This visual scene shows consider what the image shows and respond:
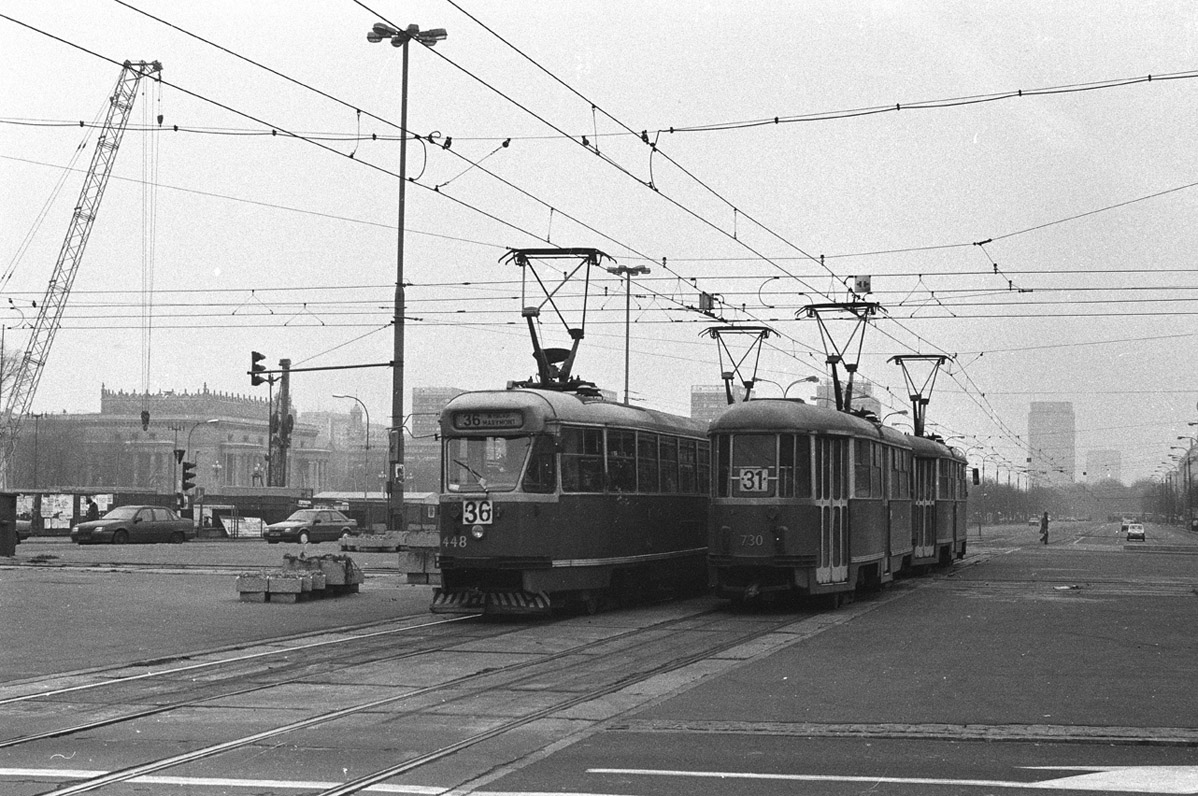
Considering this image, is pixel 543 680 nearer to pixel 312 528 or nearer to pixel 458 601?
pixel 458 601

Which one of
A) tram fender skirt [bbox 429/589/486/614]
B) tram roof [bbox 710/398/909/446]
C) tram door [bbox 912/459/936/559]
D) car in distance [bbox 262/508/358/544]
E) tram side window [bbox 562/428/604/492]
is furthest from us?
car in distance [bbox 262/508/358/544]

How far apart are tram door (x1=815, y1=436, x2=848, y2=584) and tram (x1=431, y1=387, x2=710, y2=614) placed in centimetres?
314

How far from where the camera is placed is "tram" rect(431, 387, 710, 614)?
20312mm

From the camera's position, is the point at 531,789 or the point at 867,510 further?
the point at 867,510

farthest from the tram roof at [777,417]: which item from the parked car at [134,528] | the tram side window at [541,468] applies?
the parked car at [134,528]

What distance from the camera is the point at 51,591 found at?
2497cm

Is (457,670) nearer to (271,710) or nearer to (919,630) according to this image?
(271,710)

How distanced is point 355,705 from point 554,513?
27.9 feet

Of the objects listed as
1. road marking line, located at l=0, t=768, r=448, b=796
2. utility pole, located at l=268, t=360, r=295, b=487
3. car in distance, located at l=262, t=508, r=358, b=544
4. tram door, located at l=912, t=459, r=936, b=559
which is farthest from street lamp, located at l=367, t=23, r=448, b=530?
utility pole, located at l=268, t=360, r=295, b=487

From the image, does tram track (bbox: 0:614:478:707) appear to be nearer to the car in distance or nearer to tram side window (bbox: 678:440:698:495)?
tram side window (bbox: 678:440:698:495)

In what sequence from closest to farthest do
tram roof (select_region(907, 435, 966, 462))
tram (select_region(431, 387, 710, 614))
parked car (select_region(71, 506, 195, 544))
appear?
tram (select_region(431, 387, 710, 614))
tram roof (select_region(907, 435, 966, 462))
parked car (select_region(71, 506, 195, 544))

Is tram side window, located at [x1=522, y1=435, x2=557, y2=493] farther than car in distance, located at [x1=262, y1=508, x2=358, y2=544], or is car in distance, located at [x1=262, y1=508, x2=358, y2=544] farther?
car in distance, located at [x1=262, y1=508, x2=358, y2=544]

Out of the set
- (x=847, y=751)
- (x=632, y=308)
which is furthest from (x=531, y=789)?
(x=632, y=308)

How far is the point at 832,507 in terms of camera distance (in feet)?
75.5
